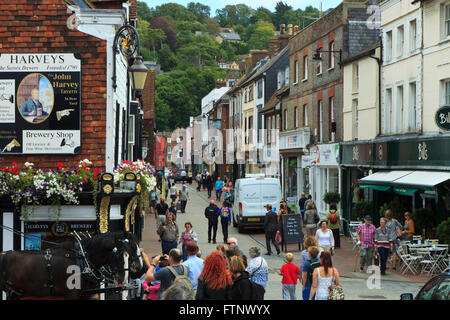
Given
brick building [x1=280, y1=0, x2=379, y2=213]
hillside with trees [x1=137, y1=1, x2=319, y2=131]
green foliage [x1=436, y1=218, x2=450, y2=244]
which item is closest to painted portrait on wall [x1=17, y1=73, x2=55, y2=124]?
green foliage [x1=436, y1=218, x2=450, y2=244]

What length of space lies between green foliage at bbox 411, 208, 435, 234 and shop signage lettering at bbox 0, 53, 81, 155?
11826 mm

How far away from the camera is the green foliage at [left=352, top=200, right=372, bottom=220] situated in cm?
2680

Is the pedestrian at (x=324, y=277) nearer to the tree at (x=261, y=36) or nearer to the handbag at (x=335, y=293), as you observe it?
the handbag at (x=335, y=293)

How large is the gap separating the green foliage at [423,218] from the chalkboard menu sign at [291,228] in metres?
4.29

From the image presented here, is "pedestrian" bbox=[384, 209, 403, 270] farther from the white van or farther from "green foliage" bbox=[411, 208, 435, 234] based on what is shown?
the white van

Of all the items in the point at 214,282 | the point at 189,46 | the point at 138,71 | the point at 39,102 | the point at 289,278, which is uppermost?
the point at 189,46

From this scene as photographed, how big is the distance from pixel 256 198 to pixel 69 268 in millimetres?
20156

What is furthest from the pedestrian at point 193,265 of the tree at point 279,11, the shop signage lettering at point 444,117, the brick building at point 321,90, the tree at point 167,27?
the tree at point 279,11

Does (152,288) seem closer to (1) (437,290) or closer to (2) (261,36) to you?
(1) (437,290)

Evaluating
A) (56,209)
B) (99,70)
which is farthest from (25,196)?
(99,70)

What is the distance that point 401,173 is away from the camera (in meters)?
23.0

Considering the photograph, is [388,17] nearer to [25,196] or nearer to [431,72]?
[431,72]

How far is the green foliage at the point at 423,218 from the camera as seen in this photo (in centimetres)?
2095

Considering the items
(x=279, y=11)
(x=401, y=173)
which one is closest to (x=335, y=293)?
(x=401, y=173)
